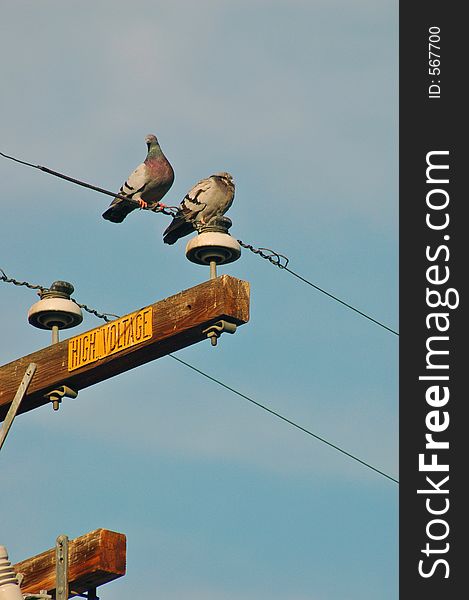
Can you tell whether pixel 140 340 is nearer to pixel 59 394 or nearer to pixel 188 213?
pixel 59 394

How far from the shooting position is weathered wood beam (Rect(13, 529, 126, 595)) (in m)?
9.30

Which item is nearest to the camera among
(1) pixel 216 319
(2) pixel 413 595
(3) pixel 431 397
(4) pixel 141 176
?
(1) pixel 216 319

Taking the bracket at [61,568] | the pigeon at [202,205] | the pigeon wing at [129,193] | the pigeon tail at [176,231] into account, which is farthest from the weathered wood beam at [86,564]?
the pigeon wing at [129,193]

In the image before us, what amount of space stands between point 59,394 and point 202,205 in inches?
60.1

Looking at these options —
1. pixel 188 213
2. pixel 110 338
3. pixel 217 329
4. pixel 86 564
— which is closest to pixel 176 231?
pixel 188 213

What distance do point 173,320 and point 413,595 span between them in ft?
9.41

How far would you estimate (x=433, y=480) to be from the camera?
458 inches

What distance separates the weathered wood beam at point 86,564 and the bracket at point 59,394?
0.81 meters

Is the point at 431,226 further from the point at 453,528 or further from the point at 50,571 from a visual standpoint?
the point at 50,571

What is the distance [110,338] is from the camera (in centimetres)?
958

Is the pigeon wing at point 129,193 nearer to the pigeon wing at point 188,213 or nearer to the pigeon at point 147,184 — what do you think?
the pigeon at point 147,184

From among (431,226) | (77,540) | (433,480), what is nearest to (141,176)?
(431,226)

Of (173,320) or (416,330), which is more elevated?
(416,330)

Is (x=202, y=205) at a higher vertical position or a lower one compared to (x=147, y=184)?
lower
